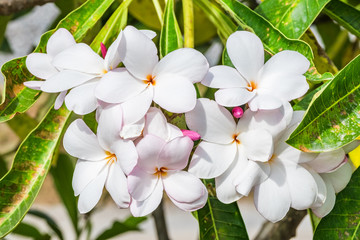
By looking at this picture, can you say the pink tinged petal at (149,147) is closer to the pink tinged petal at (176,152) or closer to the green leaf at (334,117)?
the pink tinged petal at (176,152)

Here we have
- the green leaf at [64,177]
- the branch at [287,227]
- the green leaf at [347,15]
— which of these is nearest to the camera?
the green leaf at [347,15]

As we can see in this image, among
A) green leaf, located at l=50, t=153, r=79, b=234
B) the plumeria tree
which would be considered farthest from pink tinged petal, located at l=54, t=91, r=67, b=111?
green leaf, located at l=50, t=153, r=79, b=234

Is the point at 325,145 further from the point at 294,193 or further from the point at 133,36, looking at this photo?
the point at 133,36

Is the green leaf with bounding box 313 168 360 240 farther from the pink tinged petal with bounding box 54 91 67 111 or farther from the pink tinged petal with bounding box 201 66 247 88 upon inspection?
the pink tinged petal with bounding box 54 91 67 111

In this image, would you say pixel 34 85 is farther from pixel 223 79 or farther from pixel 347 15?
pixel 347 15

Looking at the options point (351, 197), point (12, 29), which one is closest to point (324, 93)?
point (351, 197)

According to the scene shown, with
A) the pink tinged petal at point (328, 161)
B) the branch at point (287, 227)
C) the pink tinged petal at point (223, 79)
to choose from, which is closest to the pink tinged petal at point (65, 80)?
the pink tinged petal at point (223, 79)

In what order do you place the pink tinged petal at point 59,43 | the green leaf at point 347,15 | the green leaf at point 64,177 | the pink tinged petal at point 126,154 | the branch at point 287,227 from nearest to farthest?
1. the pink tinged petal at point 126,154
2. the pink tinged petal at point 59,43
3. the green leaf at point 347,15
4. the branch at point 287,227
5. the green leaf at point 64,177
